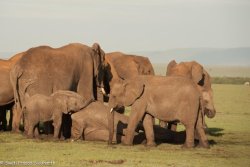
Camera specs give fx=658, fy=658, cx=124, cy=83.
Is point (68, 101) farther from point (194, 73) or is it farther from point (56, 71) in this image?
point (194, 73)

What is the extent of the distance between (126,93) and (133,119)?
29.6 inches

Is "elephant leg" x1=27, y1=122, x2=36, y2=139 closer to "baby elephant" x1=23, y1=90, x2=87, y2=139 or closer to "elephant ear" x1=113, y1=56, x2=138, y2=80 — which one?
"baby elephant" x1=23, y1=90, x2=87, y2=139

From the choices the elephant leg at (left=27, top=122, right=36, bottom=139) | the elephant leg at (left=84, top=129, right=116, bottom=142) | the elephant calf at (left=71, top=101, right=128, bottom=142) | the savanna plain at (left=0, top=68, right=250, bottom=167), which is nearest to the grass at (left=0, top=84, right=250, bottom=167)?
A: the savanna plain at (left=0, top=68, right=250, bottom=167)

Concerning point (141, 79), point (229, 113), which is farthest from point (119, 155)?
point (229, 113)

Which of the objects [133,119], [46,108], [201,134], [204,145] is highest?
[46,108]

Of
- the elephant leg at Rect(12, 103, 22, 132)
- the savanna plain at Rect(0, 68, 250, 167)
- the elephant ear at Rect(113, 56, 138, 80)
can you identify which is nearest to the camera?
the savanna plain at Rect(0, 68, 250, 167)

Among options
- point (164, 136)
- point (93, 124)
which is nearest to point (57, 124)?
point (93, 124)

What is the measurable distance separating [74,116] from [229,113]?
611 inches

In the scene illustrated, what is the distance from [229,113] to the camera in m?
32.3

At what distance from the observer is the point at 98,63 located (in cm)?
2111

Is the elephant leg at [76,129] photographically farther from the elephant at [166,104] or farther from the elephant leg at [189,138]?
the elephant leg at [189,138]

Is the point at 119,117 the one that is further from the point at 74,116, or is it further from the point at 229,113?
the point at 229,113

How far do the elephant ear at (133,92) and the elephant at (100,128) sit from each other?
921 millimetres

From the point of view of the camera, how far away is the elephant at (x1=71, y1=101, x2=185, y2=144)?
18.1 m
